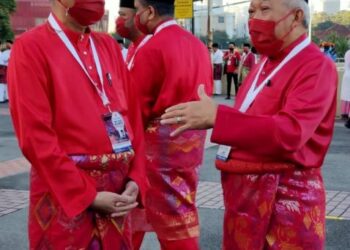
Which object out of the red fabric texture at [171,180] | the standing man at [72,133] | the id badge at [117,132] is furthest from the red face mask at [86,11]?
the red fabric texture at [171,180]

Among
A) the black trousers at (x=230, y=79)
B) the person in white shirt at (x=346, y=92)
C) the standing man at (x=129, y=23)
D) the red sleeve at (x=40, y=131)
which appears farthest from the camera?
the black trousers at (x=230, y=79)

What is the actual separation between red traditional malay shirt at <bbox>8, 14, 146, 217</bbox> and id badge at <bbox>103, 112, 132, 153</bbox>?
0.09ft

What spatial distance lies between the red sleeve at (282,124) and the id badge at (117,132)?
46 centimetres

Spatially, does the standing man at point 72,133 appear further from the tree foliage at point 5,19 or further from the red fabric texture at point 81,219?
the tree foliage at point 5,19

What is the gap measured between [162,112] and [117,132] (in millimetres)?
1240

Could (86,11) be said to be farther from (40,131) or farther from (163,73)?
(163,73)

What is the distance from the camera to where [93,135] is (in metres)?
2.63

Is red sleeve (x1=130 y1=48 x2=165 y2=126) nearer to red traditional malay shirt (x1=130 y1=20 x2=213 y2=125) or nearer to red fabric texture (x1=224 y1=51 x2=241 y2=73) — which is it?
red traditional malay shirt (x1=130 y1=20 x2=213 y2=125)

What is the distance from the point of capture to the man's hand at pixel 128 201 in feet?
8.84

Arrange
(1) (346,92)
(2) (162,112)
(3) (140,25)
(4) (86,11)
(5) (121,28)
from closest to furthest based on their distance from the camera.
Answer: (4) (86,11), (2) (162,112), (3) (140,25), (5) (121,28), (1) (346,92)

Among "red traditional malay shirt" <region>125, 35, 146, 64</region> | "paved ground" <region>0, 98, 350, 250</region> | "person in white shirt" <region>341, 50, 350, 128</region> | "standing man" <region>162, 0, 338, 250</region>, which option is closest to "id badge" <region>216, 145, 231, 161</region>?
"standing man" <region>162, 0, 338, 250</region>

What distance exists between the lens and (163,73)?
3.97 m

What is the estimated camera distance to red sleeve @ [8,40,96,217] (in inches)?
98.2

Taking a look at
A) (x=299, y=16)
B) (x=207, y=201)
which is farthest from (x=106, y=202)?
(x=207, y=201)
